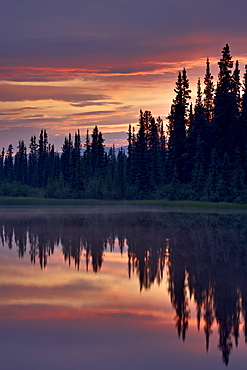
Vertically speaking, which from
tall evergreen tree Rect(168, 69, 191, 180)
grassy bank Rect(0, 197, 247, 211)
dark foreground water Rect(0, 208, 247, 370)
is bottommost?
dark foreground water Rect(0, 208, 247, 370)

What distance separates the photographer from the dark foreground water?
8.31 m

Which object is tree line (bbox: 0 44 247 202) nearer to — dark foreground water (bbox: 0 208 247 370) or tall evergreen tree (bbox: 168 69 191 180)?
tall evergreen tree (bbox: 168 69 191 180)

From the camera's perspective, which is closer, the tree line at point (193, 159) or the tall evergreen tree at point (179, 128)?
the tree line at point (193, 159)

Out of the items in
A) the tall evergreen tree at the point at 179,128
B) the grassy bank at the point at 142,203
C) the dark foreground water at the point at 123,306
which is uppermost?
the tall evergreen tree at the point at 179,128

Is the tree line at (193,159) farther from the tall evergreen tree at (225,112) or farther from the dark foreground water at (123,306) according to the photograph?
the dark foreground water at (123,306)

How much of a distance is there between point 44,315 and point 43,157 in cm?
13140

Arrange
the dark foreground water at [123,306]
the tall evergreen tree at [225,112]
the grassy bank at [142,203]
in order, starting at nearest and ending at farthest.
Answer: the dark foreground water at [123,306] → the grassy bank at [142,203] → the tall evergreen tree at [225,112]

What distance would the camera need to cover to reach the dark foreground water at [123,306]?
27.3 ft

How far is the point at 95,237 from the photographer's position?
26.3 m

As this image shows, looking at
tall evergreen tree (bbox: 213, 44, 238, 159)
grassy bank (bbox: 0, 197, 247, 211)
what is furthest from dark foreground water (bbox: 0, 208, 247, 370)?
tall evergreen tree (bbox: 213, 44, 238, 159)

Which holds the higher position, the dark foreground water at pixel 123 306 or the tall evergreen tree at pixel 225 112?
the tall evergreen tree at pixel 225 112

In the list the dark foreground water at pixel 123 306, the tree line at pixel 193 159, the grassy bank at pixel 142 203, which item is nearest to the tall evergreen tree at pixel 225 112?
the tree line at pixel 193 159

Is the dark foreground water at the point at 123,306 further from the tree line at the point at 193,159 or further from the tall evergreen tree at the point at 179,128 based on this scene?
the tall evergreen tree at the point at 179,128

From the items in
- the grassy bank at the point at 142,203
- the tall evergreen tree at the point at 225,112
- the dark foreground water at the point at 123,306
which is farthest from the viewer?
the tall evergreen tree at the point at 225,112
